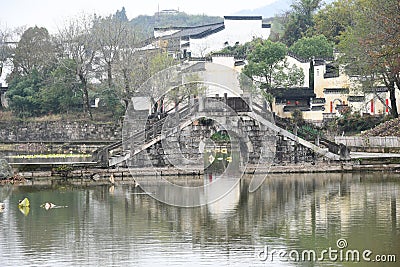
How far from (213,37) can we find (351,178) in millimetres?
38732

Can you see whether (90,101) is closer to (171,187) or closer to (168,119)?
(168,119)

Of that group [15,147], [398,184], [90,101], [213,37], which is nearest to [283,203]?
[398,184]

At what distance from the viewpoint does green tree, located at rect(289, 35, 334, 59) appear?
216 feet

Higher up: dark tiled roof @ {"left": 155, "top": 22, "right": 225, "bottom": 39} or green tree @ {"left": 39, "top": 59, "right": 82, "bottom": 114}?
dark tiled roof @ {"left": 155, "top": 22, "right": 225, "bottom": 39}

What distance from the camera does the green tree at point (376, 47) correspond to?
40.4 m

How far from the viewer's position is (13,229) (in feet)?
85.3

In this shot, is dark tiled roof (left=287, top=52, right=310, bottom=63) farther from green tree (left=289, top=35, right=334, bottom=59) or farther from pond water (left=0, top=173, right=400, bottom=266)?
pond water (left=0, top=173, right=400, bottom=266)

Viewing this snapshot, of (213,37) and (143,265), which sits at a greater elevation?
(213,37)

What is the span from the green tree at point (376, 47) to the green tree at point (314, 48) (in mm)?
7437

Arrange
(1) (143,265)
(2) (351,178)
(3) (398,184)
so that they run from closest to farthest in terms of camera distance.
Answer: (1) (143,265) < (3) (398,184) < (2) (351,178)

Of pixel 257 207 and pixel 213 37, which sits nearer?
pixel 257 207

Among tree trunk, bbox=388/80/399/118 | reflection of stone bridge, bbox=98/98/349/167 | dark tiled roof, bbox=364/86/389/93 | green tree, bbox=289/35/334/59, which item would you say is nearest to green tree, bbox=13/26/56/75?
green tree, bbox=289/35/334/59

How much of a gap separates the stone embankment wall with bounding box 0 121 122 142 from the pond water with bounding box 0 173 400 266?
21.7 meters

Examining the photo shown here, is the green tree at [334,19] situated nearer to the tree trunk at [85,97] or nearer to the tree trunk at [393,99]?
the tree trunk at [393,99]
